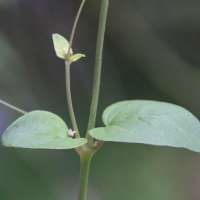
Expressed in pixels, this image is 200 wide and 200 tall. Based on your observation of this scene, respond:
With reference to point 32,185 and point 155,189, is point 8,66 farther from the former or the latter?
point 155,189

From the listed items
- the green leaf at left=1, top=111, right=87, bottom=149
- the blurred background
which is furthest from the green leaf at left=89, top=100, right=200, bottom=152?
the blurred background

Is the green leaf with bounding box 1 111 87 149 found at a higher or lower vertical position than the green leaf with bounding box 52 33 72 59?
lower

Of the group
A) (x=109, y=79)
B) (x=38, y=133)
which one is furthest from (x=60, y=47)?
(x=109, y=79)

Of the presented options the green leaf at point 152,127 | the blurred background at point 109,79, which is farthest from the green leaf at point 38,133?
the blurred background at point 109,79

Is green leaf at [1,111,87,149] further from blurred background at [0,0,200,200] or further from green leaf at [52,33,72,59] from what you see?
blurred background at [0,0,200,200]

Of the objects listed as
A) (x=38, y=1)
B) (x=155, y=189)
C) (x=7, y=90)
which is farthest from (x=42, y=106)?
(x=155, y=189)

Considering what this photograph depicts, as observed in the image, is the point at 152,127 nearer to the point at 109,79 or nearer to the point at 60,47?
the point at 60,47

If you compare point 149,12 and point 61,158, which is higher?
point 149,12
